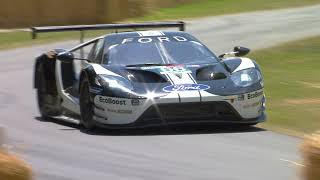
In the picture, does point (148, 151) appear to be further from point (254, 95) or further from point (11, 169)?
point (11, 169)

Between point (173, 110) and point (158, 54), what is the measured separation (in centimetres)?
128

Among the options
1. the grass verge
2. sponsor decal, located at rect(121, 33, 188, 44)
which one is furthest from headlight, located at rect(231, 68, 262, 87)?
the grass verge

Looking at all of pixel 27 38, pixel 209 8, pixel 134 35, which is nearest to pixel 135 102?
pixel 134 35

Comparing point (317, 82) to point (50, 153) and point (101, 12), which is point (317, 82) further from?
point (101, 12)

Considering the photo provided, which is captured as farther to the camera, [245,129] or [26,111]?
[26,111]

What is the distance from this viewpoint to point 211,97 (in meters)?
10.5

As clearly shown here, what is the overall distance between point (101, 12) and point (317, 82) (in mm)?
24745

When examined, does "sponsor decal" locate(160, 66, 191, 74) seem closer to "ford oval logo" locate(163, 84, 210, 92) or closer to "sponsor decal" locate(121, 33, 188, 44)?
"ford oval logo" locate(163, 84, 210, 92)

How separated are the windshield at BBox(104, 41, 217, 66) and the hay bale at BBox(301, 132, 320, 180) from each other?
7296 mm

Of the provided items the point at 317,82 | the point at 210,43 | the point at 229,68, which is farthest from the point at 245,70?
the point at 210,43

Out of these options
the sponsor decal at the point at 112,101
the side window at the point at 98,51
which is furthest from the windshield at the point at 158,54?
the sponsor decal at the point at 112,101

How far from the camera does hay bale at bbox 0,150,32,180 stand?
382 cm

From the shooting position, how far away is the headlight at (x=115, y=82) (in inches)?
414

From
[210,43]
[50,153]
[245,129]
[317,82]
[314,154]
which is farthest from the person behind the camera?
[210,43]
